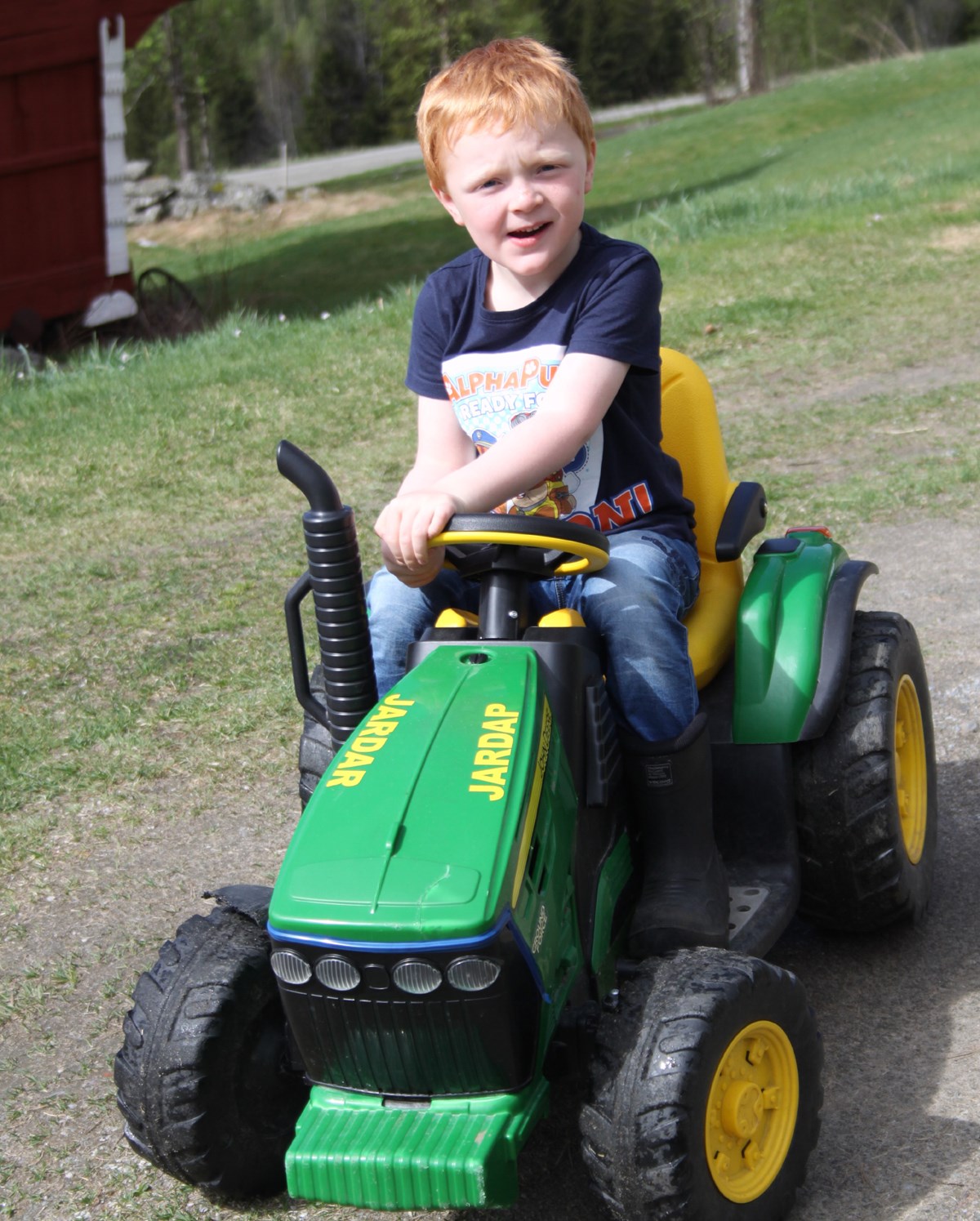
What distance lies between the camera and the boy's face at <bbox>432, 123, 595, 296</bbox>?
2275 millimetres

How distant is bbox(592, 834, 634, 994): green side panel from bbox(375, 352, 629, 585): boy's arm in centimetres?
53

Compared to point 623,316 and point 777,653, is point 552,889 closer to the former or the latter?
point 777,653

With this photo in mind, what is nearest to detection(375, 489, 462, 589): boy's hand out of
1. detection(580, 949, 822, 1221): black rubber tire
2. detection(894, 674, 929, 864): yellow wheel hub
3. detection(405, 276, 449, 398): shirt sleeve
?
detection(405, 276, 449, 398): shirt sleeve

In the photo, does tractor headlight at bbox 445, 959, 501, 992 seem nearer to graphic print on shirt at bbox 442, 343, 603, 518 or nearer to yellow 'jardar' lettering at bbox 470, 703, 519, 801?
yellow 'jardar' lettering at bbox 470, 703, 519, 801

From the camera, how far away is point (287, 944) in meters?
1.86

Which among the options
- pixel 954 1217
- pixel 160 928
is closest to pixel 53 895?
pixel 160 928

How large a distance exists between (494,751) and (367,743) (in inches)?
7.4

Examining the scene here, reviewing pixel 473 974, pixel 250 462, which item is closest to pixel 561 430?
pixel 473 974

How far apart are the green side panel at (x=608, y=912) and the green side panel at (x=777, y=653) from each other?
0.38 meters

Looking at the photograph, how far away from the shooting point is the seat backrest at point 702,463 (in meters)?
2.74

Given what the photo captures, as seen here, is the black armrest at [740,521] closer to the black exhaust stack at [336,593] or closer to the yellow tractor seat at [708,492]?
the yellow tractor seat at [708,492]

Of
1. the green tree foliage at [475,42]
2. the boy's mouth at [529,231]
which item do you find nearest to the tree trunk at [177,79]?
the green tree foliage at [475,42]

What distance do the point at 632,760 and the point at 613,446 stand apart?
526 millimetres

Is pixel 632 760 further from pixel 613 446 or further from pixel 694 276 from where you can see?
pixel 694 276
